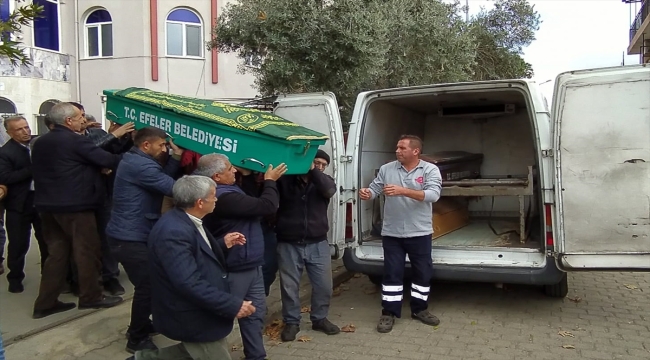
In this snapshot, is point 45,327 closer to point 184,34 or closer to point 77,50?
point 184,34

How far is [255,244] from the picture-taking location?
361cm

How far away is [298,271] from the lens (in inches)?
177

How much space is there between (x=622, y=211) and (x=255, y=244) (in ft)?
8.99

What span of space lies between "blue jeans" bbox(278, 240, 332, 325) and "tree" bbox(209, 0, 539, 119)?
3274mm

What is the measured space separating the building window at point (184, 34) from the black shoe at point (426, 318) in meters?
13.3

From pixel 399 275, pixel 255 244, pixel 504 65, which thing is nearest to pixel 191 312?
pixel 255 244

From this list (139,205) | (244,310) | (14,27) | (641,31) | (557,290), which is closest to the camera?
(14,27)

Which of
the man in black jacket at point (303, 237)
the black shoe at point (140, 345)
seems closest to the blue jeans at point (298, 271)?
the man in black jacket at point (303, 237)

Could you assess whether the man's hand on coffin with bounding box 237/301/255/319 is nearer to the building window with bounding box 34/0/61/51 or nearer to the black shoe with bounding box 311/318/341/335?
the black shoe with bounding box 311/318/341/335

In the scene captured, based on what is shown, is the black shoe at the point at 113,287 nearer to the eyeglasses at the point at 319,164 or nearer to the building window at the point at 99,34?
the eyeglasses at the point at 319,164

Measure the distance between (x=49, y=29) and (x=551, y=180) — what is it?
15366 millimetres

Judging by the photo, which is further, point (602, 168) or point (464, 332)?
point (464, 332)

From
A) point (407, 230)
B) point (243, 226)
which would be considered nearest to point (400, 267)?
point (407, 230)

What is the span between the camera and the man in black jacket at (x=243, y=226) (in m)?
3.46
